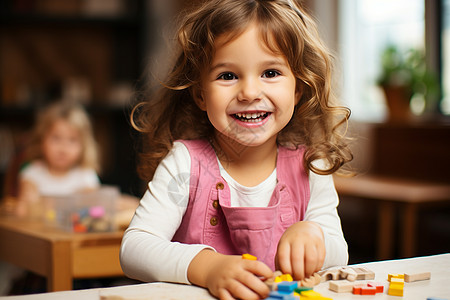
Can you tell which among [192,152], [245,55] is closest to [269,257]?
[192,152]

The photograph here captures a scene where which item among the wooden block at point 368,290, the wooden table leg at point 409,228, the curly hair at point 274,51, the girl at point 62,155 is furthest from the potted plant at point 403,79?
the wooden block at point 368,290

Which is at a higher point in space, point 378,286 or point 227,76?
point 227,76

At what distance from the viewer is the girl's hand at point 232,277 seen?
0.65m

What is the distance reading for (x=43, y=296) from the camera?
0.66 metres

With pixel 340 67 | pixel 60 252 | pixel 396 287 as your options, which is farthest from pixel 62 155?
pixel 396 287

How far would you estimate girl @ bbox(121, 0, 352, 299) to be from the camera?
2.80 feet

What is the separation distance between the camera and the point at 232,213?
3.06 feet

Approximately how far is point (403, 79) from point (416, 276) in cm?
297

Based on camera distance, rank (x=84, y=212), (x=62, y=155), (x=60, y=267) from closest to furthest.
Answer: (x=60, y=267), (x=84, y=212), (x=62, y=155)

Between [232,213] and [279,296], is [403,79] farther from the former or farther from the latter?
[279,296]

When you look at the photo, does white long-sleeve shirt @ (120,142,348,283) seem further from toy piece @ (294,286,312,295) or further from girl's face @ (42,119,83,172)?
girl's face @ (42,119,83,172)

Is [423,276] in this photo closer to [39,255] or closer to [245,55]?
[245,55]

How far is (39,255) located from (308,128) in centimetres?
84

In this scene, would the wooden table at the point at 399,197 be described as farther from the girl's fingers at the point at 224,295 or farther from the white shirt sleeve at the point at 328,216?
the girl's fingers at the point at 224,295
